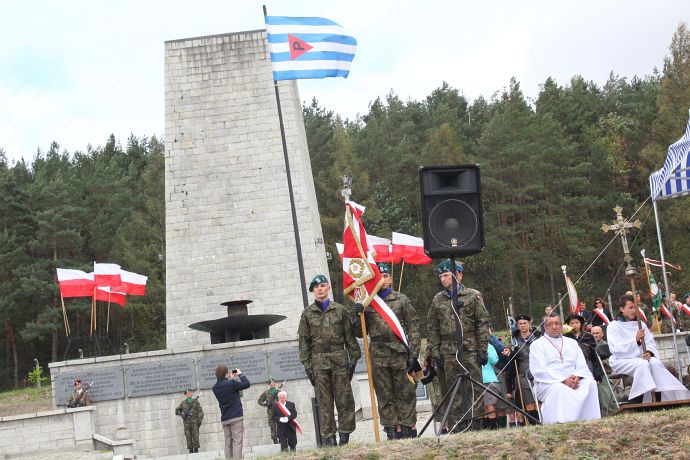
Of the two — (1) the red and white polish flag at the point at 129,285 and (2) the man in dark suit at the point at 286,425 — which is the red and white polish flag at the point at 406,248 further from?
(2) the man in dark suit at the point at 286,425

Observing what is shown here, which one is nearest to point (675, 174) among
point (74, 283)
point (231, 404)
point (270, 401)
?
point (231, 404)

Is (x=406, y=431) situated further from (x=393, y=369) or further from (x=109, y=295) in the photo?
(x=109, y=295)

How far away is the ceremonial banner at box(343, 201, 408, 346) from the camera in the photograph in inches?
403

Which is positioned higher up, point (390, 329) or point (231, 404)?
point (390, 329)

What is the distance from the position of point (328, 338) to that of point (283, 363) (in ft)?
34.1

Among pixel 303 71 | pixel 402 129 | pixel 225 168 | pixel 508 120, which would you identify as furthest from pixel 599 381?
pixel 402 129

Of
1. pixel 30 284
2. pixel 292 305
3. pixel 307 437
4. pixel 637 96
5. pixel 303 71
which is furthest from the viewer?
pixel 637 96

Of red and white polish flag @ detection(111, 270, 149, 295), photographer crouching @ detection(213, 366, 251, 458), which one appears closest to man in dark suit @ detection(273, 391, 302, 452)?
photographer crouching @ detection(213, 366, 251, 458)

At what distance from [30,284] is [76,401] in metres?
23.8

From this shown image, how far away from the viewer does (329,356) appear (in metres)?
10.3

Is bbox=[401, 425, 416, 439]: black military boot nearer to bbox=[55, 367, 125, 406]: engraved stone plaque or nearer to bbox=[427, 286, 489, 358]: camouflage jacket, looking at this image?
bbox=[427, 286, 489, 358]: camouflage jacket

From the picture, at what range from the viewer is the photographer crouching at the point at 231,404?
13344mm

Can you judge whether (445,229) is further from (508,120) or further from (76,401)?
(508,120)

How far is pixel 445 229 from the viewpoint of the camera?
994cm
